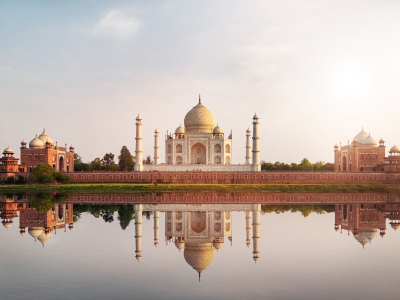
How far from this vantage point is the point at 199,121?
167 ft

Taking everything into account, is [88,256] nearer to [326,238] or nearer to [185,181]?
[326,238]

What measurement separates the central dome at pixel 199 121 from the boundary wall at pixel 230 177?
346 inches

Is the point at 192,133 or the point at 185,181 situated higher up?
the point at 192,133

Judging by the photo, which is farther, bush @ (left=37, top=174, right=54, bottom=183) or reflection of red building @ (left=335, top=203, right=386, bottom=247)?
bush @ (left=37, top=174, right=54, bottom=183)

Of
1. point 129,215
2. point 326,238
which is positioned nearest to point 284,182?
point 129,215

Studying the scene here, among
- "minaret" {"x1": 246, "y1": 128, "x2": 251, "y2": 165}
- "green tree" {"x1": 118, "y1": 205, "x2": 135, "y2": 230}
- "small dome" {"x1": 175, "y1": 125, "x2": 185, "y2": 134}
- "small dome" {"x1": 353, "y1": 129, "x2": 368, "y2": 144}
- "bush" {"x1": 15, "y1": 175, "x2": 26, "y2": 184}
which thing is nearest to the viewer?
"green tree" {"x1": 118, "y1": 205, "x2": 135, "y2": 230}

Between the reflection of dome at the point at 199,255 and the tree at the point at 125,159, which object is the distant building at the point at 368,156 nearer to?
the tree at the point at 125,159

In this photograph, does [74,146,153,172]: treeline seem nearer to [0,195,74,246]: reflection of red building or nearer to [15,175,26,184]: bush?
[15,175,26,184]: bush

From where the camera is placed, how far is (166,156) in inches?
1966

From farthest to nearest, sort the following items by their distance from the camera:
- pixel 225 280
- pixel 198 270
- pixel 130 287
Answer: pixel 198 270, pixel 225 280, pixel 130 287

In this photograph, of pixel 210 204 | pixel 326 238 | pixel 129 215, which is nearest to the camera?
pixel 326 238

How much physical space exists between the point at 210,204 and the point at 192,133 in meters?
24.4

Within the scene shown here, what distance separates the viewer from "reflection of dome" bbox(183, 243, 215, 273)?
1138 cm

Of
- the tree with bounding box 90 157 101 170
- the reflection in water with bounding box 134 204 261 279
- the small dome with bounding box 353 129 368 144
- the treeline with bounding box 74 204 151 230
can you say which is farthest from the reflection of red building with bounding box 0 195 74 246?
the small dome with bounding box 353 129 368 144
